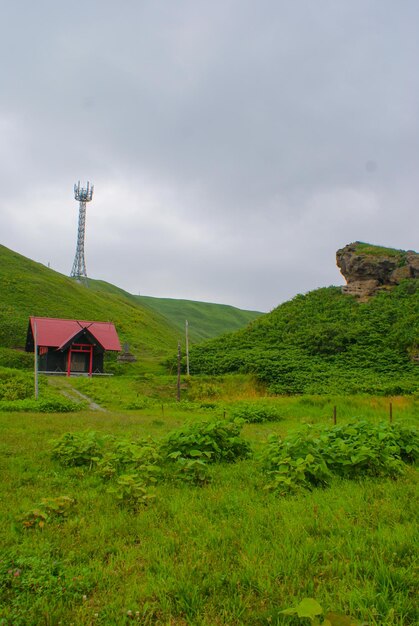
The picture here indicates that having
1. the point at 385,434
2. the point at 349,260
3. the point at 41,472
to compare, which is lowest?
the point at 41,472

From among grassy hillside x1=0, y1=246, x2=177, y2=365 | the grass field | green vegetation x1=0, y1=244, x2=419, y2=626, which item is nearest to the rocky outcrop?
grassy hillside x1=0, y1=246, x2=177, y2=365

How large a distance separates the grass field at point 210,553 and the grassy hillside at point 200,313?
118 meters

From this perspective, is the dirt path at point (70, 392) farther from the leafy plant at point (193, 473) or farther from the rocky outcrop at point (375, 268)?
the rocky outcrop at point (375, 268)

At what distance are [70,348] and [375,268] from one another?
111ft

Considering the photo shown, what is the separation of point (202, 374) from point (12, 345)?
22.3 metres

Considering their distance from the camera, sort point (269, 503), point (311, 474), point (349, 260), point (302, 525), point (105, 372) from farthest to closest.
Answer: point (349, 260)
point (105, 372)
point (311, 474)
point (269, 503)
point (302, 525)

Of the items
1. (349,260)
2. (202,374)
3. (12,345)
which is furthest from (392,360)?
(12,345)

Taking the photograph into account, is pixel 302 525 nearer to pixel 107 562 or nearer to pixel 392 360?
pixel 107 562

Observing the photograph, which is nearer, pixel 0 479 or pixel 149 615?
pixel 149 615

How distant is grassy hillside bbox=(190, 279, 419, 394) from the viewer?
29750 millimetres

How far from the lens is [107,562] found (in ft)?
14.8

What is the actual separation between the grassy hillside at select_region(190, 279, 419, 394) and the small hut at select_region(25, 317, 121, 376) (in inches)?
338

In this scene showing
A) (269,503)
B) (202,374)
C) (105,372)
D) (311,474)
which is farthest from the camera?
(105,372)

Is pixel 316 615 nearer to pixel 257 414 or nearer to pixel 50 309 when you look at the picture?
pixel 257 414
